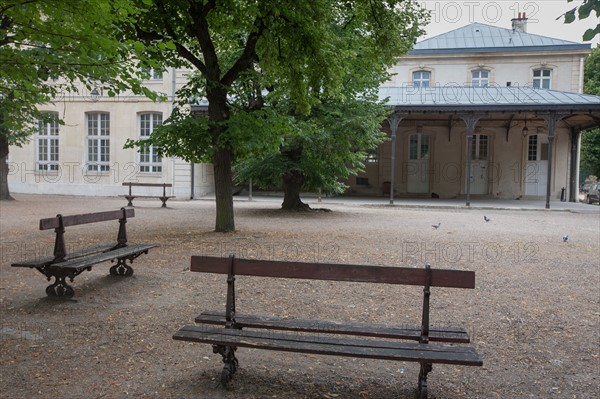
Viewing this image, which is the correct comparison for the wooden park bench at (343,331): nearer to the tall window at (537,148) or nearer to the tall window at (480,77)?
the tall window at (537,148)

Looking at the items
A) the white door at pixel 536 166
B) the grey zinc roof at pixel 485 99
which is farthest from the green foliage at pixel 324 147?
the white door at pixel 536 166

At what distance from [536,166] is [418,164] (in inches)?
Result: 263

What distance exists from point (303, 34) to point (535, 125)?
22.2 m

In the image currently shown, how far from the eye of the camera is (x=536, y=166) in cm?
2730

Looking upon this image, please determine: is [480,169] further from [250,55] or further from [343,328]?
[343,328]

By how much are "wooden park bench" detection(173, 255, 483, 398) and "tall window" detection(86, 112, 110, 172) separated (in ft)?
82.0

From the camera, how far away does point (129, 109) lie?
2566 cm

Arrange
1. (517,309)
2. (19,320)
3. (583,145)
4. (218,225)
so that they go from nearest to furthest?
(19,320) < (517,309) < (218,225) < (583,145)

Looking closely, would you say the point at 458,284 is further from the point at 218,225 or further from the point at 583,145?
the point at 583,145

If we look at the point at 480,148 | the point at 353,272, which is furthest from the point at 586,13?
the point at 480,148

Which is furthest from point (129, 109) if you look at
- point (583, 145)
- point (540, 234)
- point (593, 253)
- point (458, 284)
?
point (583, 145)

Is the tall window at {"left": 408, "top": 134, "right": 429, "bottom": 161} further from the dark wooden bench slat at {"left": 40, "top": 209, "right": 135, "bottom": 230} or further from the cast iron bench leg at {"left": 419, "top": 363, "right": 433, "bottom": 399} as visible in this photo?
the cast iron bench leg at {"left": 419, "top": 363, "right": 433, "bottom": 399}

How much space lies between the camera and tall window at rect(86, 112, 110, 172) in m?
26.3

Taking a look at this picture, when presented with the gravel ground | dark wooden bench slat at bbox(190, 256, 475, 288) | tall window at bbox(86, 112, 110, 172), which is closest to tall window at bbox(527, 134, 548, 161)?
the gravel ground
